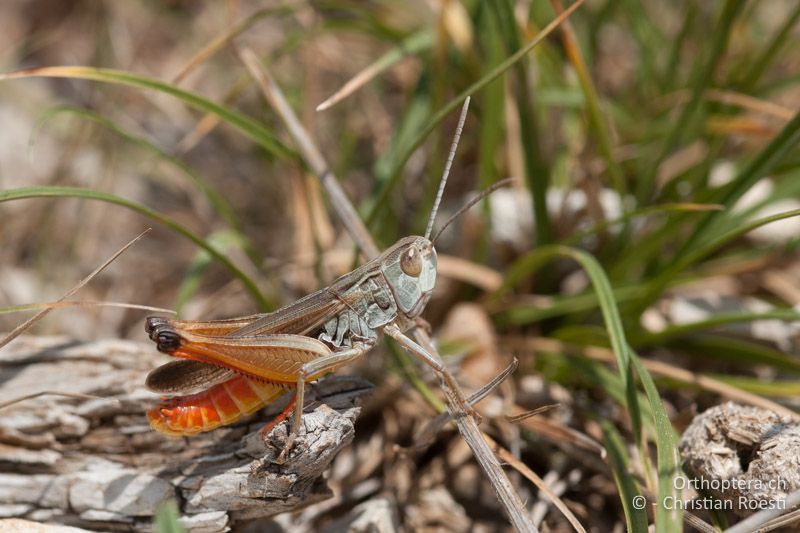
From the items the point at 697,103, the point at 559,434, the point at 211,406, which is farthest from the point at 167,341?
the point at 697,103

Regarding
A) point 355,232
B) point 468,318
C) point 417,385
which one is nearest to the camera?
point 417,385

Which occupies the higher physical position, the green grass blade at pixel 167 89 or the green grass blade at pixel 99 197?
the green grass blade at pixel 167 89

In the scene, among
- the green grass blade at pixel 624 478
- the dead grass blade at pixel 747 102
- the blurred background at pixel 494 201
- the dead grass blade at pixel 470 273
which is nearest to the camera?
the green grass blade at pixel 624 478

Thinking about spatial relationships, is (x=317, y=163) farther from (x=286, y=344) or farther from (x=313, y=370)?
(x=313, y=370)

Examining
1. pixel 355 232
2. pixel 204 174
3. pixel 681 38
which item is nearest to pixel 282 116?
pixel 355 232

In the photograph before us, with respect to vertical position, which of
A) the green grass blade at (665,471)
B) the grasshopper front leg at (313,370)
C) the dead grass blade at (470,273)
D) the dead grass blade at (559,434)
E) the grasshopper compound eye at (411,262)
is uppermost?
the dead grass blade at (470,273)

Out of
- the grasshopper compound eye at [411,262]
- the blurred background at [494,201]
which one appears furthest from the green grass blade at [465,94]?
the grasshopper compound eye at [411,262]

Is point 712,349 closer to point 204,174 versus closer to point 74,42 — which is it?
point 204,174

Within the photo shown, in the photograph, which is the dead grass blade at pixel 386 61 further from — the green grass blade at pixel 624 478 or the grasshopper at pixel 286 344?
the green grass blade at pixel 624 478

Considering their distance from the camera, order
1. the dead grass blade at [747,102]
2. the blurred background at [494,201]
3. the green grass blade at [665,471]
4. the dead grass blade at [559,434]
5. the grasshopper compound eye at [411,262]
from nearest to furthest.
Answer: the green grass blade at [665,471] → the grasshopper compound eye at [411,262] → the dead grass blade at [559,434] → the blurred background at [494,201] → the dead grass blade at [747,102]
